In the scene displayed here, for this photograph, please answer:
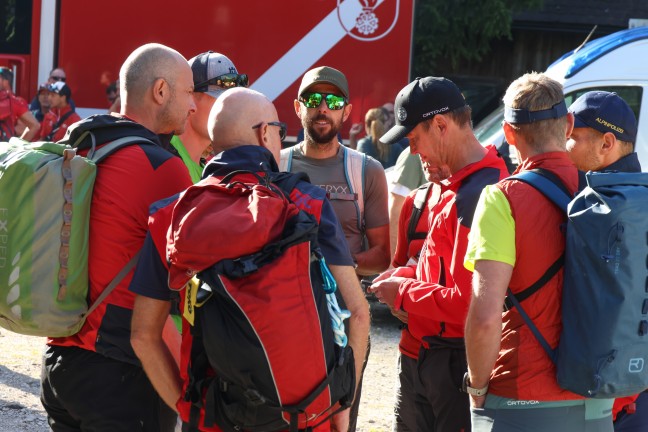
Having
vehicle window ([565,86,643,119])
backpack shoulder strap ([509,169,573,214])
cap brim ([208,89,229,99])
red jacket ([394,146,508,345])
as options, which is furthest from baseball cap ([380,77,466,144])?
vehicle window ([565,86,643,119])

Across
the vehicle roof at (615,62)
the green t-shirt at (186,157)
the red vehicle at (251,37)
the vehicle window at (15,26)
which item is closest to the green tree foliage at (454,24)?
the red vehicle at (251,37)

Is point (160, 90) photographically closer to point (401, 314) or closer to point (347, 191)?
point (401, 314)

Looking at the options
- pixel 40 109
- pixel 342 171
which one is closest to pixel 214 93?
pixel 342 171

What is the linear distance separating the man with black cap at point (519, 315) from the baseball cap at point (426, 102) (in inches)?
27.2

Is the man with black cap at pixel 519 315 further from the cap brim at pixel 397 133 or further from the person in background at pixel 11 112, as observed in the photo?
the person in background at pixel 11 112

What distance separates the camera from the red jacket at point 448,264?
333 centimetres

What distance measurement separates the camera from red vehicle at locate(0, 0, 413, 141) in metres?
10.7

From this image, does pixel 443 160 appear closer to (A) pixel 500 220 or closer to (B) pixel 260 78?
(A) pixel 500 220

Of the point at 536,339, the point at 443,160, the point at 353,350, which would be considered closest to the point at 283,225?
the point at 353,350

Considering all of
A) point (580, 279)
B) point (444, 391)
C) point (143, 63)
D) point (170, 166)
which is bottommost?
point (444, 391)

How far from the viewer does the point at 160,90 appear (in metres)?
3.28

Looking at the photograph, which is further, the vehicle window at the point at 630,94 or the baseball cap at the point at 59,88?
the baseball cap at the point at 59,88

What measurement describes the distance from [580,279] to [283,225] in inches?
35.3

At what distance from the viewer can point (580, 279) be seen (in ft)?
9.23
